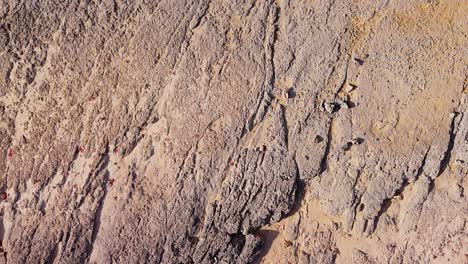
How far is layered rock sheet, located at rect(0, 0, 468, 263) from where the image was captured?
18.3 ft

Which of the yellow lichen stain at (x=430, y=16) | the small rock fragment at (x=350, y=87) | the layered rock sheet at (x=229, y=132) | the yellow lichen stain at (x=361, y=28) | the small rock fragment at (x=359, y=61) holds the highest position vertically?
the yellow lichen stain at (x=430, y=16)

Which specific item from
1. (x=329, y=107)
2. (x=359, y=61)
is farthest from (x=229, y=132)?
(x=359, y=61)

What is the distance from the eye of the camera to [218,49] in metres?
5.68

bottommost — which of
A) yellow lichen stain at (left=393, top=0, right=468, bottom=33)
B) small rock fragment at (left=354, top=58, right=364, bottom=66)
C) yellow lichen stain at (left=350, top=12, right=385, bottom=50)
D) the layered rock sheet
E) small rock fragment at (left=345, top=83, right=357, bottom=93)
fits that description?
the layered rock sheet

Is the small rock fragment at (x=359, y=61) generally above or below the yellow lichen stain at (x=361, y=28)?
below

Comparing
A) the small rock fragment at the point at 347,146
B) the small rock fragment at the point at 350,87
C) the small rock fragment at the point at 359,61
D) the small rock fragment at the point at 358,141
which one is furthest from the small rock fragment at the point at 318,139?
the small rock fragment at the point at 359,61

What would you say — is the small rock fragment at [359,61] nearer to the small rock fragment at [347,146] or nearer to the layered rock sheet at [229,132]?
the layered rock sheet at [229,132]

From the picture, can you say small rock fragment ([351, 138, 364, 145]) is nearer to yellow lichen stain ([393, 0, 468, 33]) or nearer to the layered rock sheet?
the layered rock sheet

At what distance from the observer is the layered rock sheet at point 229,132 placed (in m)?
5.58

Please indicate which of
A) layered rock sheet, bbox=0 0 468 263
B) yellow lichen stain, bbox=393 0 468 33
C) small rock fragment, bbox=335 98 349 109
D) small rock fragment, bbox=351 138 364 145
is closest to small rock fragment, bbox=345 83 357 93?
layered rock sheet, bbox=0 0 468 263

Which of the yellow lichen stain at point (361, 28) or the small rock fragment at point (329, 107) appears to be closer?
the small rock fragment at point (329, 107)

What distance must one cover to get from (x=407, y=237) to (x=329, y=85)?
7.12 ft

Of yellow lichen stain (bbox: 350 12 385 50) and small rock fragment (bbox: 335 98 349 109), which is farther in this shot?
yellow lichen stain (bbox: 350 12 385 50)

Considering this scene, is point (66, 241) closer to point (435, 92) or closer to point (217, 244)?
point (217, 244)
